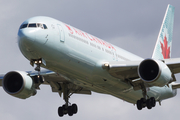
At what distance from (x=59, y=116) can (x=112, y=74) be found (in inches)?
334

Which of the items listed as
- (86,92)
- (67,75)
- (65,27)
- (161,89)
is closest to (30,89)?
(67,75)

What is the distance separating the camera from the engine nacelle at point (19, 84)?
30406 millimetres

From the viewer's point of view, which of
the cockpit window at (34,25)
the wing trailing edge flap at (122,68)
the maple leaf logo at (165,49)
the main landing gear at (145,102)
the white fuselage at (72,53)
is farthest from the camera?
the maple leaf logo at (165,49)

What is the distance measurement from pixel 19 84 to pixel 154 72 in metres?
10.4

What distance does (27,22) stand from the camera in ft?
88.4

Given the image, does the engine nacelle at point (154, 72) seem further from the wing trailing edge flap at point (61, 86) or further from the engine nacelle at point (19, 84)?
the engine nacelle at point (19, 84)

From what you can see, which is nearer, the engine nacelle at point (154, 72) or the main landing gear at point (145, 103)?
the engine nacelle at point (154, 72)

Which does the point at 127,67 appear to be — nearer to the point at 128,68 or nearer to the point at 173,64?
the point at 128,68

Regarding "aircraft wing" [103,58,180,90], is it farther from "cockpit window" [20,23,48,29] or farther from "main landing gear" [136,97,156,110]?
"cockpit window" [20,23,48,29]

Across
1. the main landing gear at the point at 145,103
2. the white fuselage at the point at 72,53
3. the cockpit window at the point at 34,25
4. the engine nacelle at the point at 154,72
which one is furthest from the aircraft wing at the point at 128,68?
the cockpit window at the point at 34,25

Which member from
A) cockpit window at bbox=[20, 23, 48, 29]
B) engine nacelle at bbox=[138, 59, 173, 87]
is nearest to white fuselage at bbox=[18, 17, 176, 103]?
cockpit window at bbox=[20, 23, 48, 29]

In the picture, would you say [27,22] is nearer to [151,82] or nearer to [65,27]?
[65,27]

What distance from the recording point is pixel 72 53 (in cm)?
2797

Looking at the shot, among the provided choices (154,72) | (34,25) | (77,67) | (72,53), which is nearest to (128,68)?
(154,72)
